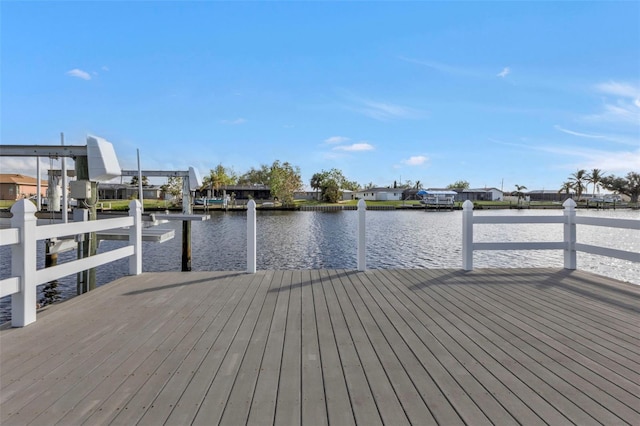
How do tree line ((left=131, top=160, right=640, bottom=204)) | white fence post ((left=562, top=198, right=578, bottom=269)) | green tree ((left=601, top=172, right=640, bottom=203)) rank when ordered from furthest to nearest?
1. green tree ((left=601, top=172, right=640, bottom=203))
2. tree line ((left=131, top=160, right=640, bottom=204))
3. white fence post ((left=562, top=198, right=578, bottom=269))

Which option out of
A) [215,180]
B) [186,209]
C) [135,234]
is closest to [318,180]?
[215,180]

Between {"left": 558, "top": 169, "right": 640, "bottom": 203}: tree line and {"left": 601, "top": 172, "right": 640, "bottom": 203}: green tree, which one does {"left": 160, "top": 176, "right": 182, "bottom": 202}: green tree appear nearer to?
{"left": 558, "top": 169, "right": 640, "bottom": 203}: tree line

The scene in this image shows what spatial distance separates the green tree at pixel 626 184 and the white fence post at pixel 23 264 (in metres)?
119

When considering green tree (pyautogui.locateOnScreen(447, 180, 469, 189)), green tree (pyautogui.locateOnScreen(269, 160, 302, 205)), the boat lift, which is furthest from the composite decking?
green tree (pyautogui.locateOnScreen(447, 180, 469, 189))

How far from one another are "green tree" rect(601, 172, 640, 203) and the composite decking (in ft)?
378

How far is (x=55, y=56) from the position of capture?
1404 centimetres

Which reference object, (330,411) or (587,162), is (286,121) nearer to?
(330,411)

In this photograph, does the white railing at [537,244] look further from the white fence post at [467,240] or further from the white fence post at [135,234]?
the white fence post at [135,234]

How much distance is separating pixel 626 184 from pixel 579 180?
12.0m

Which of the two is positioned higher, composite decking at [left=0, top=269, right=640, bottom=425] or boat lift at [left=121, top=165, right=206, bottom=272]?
boat lift at [left=121, top=165, right=206, bottom=272]

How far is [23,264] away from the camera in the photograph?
3.42 metres

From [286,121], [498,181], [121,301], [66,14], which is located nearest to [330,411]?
[121,301]

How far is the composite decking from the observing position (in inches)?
76.2

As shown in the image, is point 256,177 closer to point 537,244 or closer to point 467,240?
point 467,240
